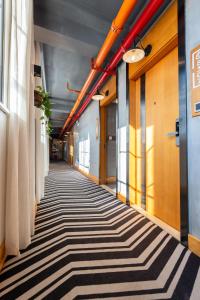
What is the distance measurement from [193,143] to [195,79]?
0.63 meters

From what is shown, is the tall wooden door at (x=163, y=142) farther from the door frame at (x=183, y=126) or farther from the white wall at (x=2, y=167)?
the white wall at (x=2, y=167)

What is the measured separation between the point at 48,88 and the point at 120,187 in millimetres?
4362

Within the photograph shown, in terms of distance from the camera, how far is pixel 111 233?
1967 millimetres

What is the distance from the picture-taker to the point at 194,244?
1592 mm

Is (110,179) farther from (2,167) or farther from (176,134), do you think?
(2,167)

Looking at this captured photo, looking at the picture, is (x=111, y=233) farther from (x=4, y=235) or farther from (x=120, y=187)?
(x=120, y=187)

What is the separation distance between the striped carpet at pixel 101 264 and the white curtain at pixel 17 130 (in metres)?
0.25

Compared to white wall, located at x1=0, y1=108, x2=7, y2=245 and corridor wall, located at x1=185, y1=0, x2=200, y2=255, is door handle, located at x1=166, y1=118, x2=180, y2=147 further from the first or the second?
white wall, located at x1=0, y1=108, x2=7, y2=245

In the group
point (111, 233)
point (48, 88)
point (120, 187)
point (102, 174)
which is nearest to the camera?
point (111, 233)

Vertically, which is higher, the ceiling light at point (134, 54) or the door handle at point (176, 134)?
the ceiling light at point (134, 54)

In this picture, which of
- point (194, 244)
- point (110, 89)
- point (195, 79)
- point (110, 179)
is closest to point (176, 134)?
point (195, 79)

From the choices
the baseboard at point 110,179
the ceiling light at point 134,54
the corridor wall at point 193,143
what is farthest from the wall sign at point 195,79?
the baseboard at point 110,179

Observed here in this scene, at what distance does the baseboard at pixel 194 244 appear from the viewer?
1.55 meters

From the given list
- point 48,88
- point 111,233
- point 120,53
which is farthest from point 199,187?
point 48,88
